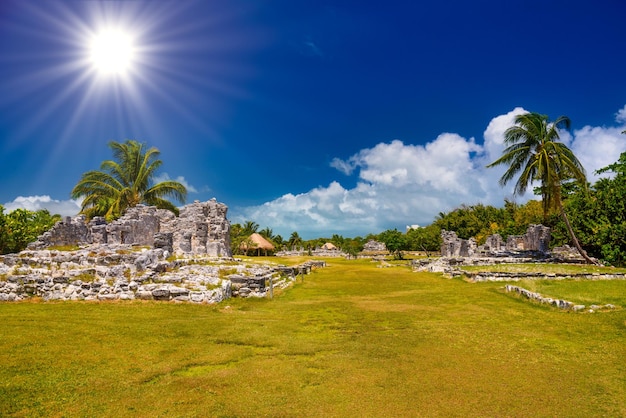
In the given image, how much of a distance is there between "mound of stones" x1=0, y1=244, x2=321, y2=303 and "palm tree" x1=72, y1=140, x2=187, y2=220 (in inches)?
666

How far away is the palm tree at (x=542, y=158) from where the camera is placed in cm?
2886

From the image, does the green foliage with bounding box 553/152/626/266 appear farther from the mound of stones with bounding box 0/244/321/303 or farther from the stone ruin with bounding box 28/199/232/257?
the stone ruin with bounding box 28/199/232/257

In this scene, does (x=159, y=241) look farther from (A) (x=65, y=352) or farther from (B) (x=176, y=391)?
(B) (x=176, y=391)

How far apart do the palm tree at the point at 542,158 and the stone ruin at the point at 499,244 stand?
11.0 metres

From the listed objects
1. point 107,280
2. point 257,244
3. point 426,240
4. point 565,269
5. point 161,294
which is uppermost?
point 257,244

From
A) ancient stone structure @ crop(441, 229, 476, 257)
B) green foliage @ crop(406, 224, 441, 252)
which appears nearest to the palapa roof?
green foliage @ crop(406, 224, 441, 252)

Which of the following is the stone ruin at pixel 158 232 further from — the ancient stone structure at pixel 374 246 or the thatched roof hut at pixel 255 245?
the ancient stone structure at pixel 374 246

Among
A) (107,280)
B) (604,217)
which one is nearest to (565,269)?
(604,217)

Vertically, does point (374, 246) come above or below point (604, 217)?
below

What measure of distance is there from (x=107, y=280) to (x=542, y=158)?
32113mm

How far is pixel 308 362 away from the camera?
23.5 feet

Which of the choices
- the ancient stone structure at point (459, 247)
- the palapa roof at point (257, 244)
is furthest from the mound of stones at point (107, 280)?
the palapa roof at point (257, 244)

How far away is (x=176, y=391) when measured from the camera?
5672mm

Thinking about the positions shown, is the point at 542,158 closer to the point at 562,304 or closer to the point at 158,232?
the point at 562,304
